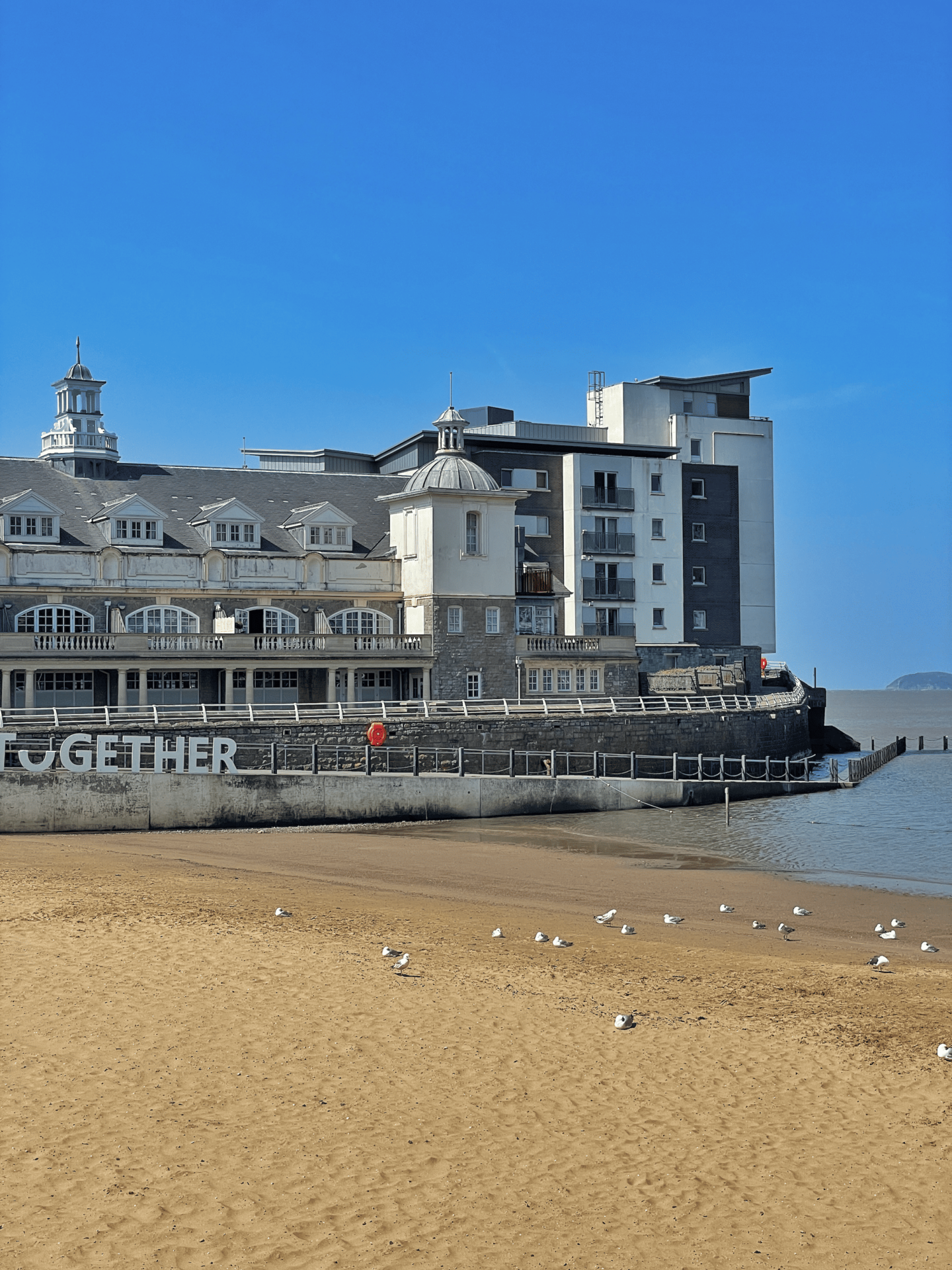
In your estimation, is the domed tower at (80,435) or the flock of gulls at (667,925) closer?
the flock of gulls at (667,925)

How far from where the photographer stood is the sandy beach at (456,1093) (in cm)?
897

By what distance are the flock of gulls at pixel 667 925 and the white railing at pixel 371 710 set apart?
2114cm

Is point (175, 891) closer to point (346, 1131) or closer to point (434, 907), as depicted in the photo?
point (434, 907)

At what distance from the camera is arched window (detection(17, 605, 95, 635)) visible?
152 feet

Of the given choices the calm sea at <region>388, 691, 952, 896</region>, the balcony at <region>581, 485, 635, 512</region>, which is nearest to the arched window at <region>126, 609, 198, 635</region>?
the calm sea at <region>388, 691, 952, 896</region>

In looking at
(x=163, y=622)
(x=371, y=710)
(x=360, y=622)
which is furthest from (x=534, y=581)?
(x=163, y=622)

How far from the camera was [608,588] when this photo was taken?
2606 inches

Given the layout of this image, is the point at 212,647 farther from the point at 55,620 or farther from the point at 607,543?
the point at 607,543

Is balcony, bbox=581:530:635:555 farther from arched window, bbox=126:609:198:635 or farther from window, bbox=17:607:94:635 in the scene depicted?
window, bbox=17:607:94:635

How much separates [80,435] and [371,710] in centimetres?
2015

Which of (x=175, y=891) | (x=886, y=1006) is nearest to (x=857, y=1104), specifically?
(x=886, y=1006)

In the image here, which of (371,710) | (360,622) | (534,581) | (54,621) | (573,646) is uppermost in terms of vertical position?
(534,581)

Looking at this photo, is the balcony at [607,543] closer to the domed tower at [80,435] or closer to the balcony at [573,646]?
the balcony at [573,646]

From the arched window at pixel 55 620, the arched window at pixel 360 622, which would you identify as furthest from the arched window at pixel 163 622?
the arched window at pixel 360 622
